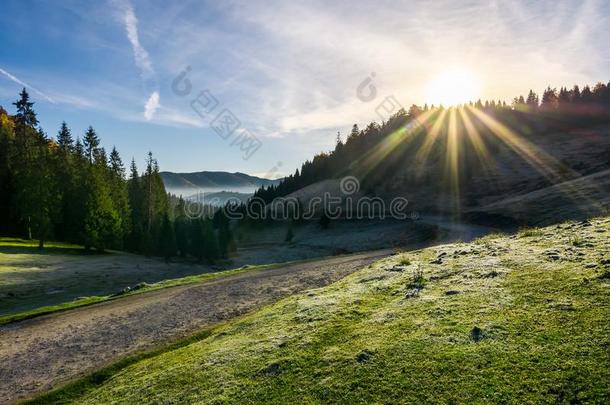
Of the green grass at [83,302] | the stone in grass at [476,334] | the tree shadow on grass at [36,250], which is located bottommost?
the green grass at [83,302]

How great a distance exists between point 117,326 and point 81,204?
246 ft

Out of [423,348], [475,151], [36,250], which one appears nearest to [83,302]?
[423,348]

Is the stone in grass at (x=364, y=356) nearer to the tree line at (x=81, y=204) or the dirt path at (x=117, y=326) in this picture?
the dirt path at (x=117, y=326)

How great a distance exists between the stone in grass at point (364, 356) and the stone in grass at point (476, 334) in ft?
9.58

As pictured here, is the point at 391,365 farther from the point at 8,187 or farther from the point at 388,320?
the point at 8,187

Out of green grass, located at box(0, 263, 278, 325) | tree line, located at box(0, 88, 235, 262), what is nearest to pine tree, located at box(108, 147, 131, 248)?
tree line, located at box(0, 88, 235, 262)

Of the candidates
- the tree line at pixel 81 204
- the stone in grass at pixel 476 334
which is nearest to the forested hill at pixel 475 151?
the tree line at pixel 81 204

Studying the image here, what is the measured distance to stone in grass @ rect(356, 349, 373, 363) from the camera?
10.5 meters

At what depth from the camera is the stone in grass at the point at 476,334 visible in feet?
33.6

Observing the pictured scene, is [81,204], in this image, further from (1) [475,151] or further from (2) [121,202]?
(1) [475,151]

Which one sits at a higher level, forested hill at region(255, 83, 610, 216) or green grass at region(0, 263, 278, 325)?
forested hill at region(255, 83, 610, 216)

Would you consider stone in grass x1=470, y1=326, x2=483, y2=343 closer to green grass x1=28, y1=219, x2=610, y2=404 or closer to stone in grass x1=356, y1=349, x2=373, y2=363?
green grass x1=28, y1=219, x2=610, y2=404

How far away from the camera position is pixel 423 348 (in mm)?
10414

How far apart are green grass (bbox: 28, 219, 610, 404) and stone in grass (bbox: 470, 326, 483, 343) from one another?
3 cm
